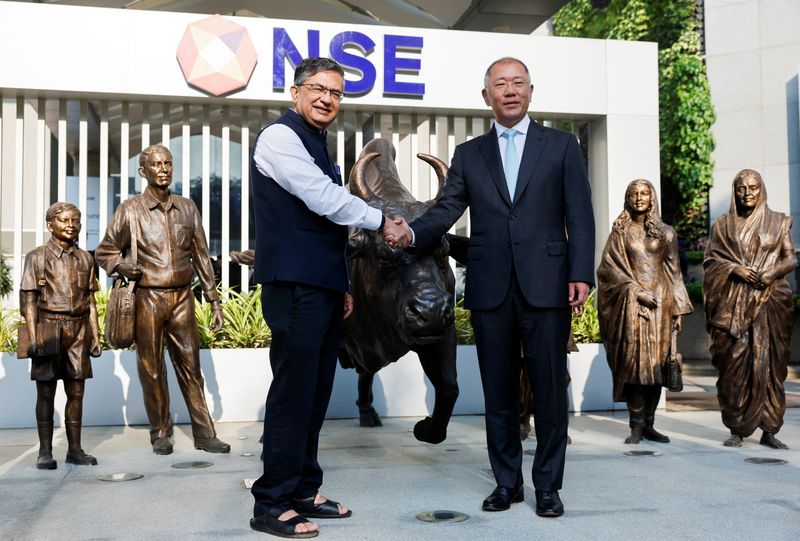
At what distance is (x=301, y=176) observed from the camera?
3676 mm

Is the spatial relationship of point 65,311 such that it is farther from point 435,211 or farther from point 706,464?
point 706,464

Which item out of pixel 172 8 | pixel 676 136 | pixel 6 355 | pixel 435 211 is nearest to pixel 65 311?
pixel 6 355

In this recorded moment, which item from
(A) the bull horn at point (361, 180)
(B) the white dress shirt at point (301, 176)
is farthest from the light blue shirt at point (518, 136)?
(A) the bull horn at point (361, 180)

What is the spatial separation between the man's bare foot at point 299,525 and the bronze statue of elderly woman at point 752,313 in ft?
12.5

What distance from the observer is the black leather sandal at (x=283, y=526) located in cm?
362

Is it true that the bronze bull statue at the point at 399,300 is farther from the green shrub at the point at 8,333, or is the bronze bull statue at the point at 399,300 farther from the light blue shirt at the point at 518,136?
the green shrub at the point at 8,333

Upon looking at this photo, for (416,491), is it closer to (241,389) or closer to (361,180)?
(361,180)

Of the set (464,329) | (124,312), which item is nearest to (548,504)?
(124,312)

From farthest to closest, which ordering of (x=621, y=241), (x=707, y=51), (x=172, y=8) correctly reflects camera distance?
(x=707, y=51) → (x=172, y=8) → (x=621, y=241)

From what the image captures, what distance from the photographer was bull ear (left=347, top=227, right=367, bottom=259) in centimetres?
493

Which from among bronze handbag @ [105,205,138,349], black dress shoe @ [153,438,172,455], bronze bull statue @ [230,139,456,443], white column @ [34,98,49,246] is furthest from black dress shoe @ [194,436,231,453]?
white column @ [34,98,49,246]

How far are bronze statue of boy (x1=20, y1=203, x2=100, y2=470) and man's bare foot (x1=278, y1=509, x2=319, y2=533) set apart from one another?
97.8 inches

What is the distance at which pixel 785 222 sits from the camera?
6266mm

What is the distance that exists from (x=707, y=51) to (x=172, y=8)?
1210cm
